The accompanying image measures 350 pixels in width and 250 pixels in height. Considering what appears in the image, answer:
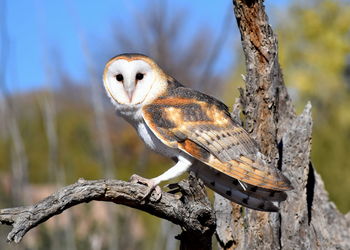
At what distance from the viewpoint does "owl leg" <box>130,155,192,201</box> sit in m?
3.03

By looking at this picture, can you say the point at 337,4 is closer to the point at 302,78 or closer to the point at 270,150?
the point at 302,78

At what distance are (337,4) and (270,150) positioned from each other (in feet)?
55.6

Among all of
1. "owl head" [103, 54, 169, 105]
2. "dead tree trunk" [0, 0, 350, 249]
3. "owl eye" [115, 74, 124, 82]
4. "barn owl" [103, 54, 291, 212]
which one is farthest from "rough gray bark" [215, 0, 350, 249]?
"owl eye" [115, 74, 124, 82]

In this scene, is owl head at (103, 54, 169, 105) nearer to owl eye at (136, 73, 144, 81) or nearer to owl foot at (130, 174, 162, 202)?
owl eye at (136, 73, 144, 81)

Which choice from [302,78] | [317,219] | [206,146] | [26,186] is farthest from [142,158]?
[302,78]

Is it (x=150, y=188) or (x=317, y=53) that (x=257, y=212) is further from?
(x=317, y=53)

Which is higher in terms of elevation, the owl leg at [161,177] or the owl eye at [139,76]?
the owl eye at [139,76]

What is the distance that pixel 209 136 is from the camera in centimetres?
325

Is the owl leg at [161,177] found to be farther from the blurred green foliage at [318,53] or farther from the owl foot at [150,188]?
the blurred green foliage at [318,53]

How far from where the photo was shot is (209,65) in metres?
4.45

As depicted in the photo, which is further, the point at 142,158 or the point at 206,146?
the point at 142,158

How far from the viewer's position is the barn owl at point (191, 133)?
3.17 meters

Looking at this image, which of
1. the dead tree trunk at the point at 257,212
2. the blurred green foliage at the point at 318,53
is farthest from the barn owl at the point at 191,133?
the blurred green foliage at the point at 318,53

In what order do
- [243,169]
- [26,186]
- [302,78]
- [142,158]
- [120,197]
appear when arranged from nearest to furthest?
[120,197], [243,169], [142,158], [26,186], [302,78]
